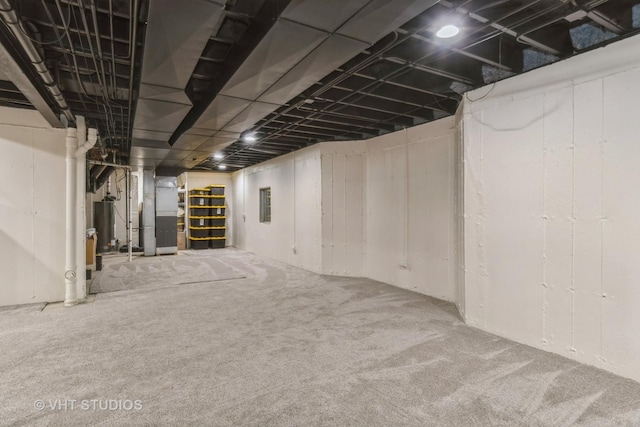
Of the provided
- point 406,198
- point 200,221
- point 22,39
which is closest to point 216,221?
point 200,221

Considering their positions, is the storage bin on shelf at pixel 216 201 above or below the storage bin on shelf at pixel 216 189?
below

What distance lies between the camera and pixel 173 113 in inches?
141

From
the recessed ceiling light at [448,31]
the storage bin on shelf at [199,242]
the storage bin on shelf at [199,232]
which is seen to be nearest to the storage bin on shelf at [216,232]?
the storage bin on shelf at [199,232]

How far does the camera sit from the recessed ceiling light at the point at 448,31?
234 centimetres

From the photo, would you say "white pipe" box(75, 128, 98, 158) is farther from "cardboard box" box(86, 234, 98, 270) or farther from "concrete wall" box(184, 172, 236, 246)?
"concrete wall" box(184, 172, 236, 246)

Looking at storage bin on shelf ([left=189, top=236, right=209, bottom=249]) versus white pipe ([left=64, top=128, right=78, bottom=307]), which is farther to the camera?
storage bin on shelf ([left=189, top=236, right=209, bottom=249])

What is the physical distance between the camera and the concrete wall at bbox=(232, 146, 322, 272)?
636cm

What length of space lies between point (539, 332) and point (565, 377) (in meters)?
0.54

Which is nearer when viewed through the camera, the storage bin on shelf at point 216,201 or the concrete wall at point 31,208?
the concrete wall at point 31,208

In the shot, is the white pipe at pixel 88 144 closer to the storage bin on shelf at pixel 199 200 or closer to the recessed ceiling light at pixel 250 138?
the recessed ceiling light at pixel 250 138

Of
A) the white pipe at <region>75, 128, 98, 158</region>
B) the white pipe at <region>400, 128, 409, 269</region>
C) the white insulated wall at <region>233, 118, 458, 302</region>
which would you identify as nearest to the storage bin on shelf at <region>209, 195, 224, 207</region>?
the white insulated wall at <region>233, 118, 458, 302</region>

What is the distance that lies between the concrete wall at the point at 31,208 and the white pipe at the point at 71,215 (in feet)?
0.77

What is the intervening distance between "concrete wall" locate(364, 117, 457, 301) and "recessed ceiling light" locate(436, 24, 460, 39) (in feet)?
6.57

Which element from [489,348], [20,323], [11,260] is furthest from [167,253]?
[489,348]
